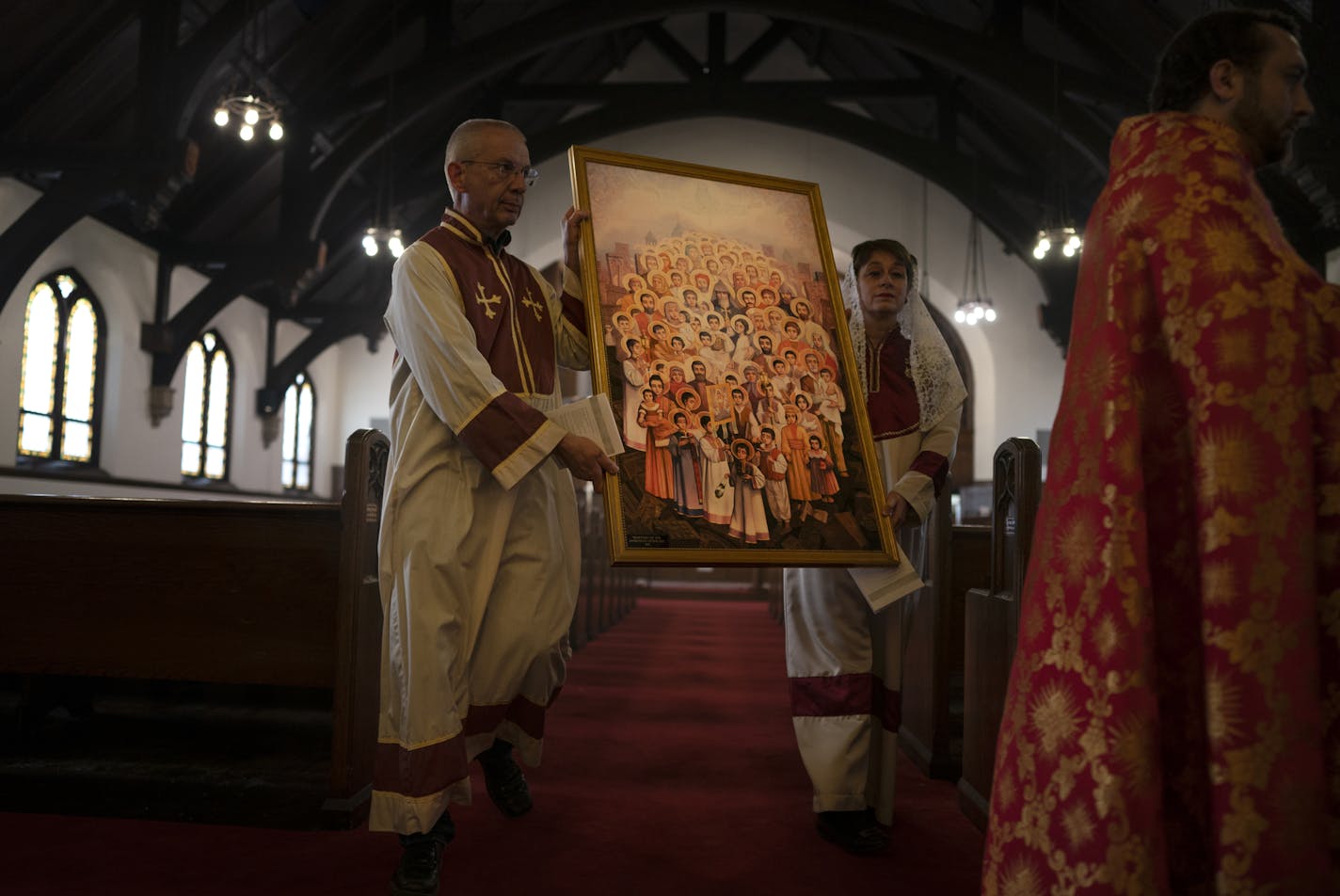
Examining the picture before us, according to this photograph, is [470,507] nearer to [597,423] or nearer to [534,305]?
[597,423]

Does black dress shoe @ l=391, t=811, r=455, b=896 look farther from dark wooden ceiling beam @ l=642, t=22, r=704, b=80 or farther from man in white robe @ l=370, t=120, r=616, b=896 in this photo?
dark wooden ceiling beam @ l=642, t=22, r=704, b=80

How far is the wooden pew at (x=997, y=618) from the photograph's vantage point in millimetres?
2287

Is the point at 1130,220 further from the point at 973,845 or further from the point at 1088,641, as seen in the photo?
the point at 973,845

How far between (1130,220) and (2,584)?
2.93 meters

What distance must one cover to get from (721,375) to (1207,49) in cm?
109

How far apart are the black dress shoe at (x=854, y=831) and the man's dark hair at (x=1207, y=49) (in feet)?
5.15

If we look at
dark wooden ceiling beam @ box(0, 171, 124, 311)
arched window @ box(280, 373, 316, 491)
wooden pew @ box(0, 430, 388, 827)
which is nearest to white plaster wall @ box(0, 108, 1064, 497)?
arched window @ box(280, 373, 316, 491)

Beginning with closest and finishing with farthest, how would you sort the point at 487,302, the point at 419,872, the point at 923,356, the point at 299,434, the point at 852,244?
the point at 419,872, the point at 487,302, the point at 923,356, the point at 852,244, the point at 299,434

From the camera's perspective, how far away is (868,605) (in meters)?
2.30

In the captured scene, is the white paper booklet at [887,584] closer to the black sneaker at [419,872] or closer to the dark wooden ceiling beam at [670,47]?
the black sneaker at [419,872]

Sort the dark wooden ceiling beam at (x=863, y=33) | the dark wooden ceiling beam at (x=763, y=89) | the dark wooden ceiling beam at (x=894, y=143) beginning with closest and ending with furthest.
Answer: the dark wooden ceiling beam at (x=863, y=33)
the dark wooden ceiling beam at (x=894, y=143)
the dark wooden ceiling beam at (x=763, y=89)

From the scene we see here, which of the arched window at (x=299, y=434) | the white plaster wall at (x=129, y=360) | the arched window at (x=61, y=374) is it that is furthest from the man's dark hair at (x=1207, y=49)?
the arched window at (x=299, y=434)

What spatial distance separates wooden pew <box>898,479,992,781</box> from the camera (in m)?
3.01

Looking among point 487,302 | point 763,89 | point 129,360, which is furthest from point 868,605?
point 763,89
